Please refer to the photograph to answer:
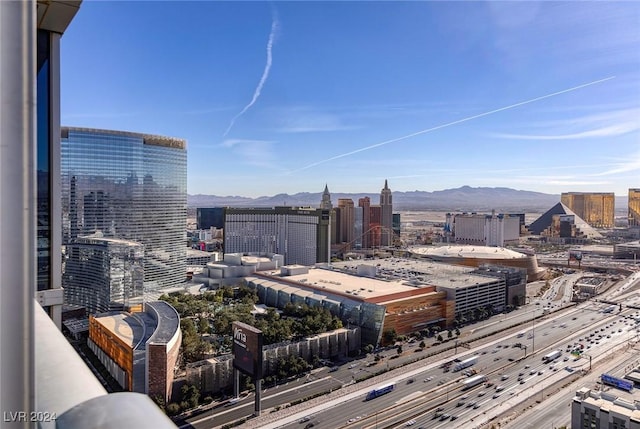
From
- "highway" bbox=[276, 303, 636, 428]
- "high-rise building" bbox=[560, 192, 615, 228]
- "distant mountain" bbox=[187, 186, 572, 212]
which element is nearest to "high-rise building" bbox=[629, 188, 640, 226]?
"high-rise building" bbox=[560, 192, 615, 228]

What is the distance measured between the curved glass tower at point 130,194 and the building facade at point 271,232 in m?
5.65

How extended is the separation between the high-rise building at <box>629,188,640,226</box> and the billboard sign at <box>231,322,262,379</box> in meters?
31.0

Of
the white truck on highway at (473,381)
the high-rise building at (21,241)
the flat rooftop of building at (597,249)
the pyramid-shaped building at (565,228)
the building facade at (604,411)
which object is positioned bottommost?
the white truck on highway at (473,381)

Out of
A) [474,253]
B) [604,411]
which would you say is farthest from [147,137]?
[474,253]

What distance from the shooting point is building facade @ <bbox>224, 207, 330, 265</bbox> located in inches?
683

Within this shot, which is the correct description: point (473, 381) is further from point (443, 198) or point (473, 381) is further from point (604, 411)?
A: point (443, 198)

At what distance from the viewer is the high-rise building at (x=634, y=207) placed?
92.7 ft

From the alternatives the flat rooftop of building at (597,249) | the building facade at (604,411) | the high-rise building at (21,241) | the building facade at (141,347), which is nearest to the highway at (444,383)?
the building facade at (141,347)

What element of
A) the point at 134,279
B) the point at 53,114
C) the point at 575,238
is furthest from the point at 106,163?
the point at 575,238

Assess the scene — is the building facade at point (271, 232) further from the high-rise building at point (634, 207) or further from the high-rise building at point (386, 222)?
the high-rise building at point (634, 207)

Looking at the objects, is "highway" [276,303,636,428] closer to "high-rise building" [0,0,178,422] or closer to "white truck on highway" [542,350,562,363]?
"white truck on highway" [542,350,562,363]

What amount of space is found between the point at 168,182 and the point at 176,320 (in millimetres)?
6473

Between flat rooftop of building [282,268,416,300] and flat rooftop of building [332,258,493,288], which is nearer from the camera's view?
flat rooftop of building [282,268,416,300]

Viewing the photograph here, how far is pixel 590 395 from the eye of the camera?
5207 mm
